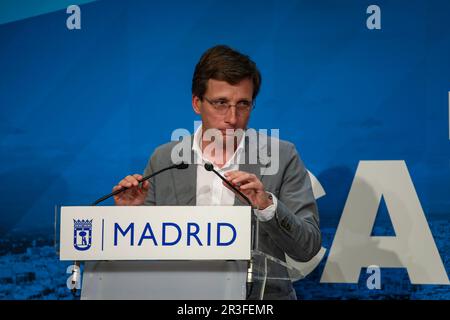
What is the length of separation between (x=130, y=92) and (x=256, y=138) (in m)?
0.89

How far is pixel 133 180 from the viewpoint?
7.45ft

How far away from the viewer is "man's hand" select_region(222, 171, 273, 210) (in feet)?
6.86

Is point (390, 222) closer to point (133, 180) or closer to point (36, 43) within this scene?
point (133, 180)

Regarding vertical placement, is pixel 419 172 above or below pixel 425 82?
below

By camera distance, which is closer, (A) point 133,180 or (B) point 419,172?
(A) point 133,180

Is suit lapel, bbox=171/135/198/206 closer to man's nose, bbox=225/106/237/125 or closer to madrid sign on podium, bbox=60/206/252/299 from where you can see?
man's nose, bbox=225/106/237/125

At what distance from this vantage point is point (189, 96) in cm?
334

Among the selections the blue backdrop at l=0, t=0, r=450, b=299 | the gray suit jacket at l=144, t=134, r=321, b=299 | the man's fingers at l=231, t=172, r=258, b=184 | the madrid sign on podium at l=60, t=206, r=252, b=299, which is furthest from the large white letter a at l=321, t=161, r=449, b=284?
the madrid sign on podium at l=60, t=206, r=252, b=299

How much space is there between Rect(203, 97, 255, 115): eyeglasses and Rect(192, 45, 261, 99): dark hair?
0.23 ft

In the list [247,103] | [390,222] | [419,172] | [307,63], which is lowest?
[390,222]

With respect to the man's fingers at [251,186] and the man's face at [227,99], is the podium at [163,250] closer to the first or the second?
the man's fingers at [251,186]

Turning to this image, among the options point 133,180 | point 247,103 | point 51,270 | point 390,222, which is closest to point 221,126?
point 247,103

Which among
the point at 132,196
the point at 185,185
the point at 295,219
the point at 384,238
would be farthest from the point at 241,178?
the point at 384,238

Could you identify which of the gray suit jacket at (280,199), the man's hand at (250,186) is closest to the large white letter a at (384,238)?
the gray suit jacket at (280,199)
